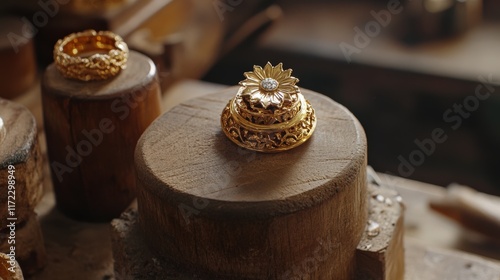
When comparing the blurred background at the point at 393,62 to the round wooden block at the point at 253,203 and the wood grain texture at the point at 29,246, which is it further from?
the round wooden block at the point at 253,203

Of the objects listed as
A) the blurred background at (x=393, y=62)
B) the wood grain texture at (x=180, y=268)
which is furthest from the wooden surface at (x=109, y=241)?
the blurred background at (x=393, y=62)

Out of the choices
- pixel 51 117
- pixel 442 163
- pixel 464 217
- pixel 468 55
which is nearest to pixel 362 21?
pixel 468 55

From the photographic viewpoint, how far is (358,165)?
1233mm

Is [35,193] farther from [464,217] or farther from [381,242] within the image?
[464,217]

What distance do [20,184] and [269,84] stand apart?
0.47m

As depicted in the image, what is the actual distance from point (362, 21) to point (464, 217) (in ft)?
4.59

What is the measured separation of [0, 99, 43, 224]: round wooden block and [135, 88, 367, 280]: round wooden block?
21 cm

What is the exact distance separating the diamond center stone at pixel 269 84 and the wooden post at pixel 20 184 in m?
0.43

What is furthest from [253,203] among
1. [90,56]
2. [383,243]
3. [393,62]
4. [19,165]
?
[393,62]

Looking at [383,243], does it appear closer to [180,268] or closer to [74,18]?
[180,268]

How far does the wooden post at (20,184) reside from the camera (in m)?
1.31

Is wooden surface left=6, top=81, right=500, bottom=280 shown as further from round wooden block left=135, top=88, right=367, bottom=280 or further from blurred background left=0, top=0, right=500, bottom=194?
blurred background left=0, top=0, right=500, bottom=194

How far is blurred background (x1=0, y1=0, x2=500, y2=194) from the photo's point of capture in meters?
2.71

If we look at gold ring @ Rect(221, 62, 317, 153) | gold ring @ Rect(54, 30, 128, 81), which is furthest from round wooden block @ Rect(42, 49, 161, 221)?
gold ring @ Rect(221, 62, 317, 153)
